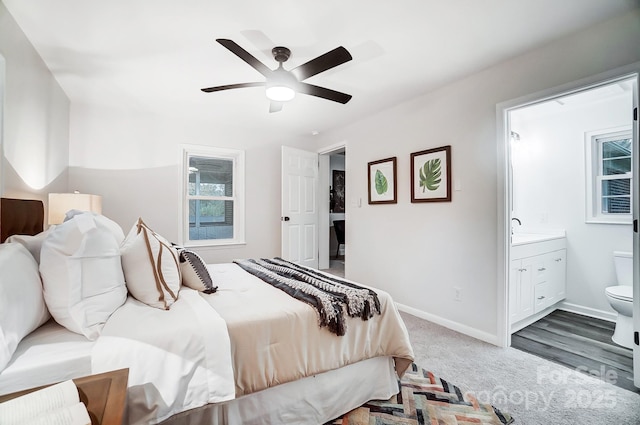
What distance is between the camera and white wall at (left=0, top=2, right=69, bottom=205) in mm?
1905

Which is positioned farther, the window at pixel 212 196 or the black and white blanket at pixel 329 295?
the window at pixel 212 196

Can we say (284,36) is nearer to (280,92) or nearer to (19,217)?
(280,92)

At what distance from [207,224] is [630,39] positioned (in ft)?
15.2

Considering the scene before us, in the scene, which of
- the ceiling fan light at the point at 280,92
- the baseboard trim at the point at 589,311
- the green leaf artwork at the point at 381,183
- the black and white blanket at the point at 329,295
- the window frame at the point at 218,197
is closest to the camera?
the black and white blanket at the point at 329,295

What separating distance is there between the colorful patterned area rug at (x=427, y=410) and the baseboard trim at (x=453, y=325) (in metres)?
0.90

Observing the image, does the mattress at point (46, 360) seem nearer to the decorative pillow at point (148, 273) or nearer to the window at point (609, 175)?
the decorative pillow at point (148, 273)

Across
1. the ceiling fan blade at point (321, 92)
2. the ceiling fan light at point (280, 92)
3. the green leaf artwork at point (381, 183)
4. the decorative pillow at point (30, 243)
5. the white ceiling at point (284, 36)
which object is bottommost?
the decorative pillow at point (30, 243)

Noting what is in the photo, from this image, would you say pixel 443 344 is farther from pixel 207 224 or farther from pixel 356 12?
pixel 207 224

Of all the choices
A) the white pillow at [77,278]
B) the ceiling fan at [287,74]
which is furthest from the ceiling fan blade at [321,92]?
the white pillow at [77,278]

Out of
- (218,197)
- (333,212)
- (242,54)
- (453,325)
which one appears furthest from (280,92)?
(333,212)

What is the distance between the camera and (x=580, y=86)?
211 cm

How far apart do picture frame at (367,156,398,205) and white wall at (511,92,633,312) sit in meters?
1.78

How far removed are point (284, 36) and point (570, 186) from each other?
364 centimetres

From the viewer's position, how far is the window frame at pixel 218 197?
4051 millimetres
